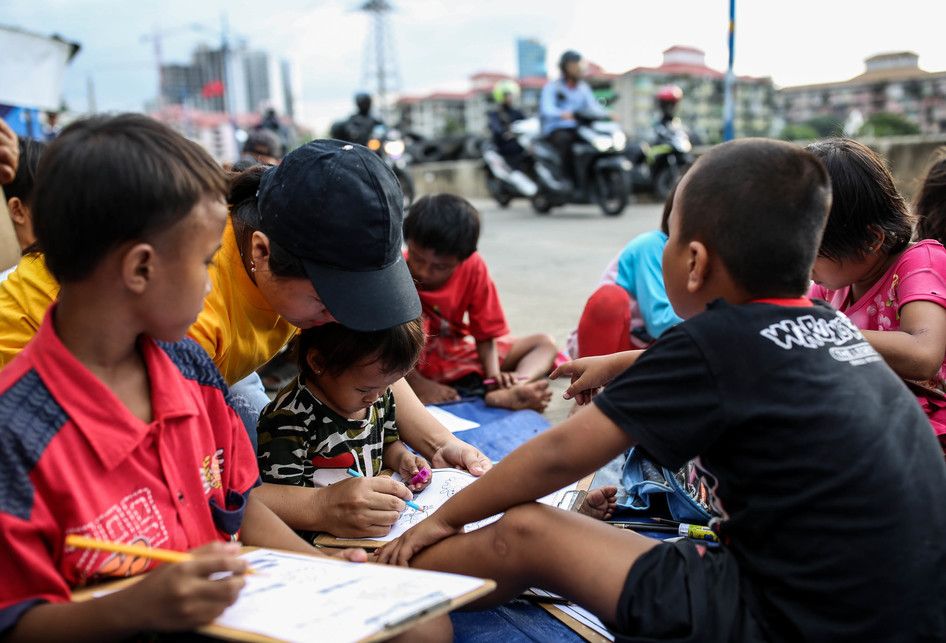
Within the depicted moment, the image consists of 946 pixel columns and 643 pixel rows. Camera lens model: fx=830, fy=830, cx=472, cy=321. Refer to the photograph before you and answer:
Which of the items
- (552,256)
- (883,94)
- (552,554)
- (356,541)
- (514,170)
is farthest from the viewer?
(883,94)

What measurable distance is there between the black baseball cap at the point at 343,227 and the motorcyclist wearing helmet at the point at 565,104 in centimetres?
736

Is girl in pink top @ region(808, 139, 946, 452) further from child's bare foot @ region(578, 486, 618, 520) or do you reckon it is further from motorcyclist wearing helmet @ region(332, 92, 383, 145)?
motorcyclist wearing helmet @ region(332, 92, 383, 145)

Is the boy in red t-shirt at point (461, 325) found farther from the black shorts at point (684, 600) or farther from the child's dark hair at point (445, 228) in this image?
the black shorts at point (684, 600)

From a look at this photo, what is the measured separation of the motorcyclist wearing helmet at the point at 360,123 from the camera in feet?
30.9

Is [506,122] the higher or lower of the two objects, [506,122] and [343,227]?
the higher

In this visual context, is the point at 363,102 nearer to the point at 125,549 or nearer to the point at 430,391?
the point at 430,391

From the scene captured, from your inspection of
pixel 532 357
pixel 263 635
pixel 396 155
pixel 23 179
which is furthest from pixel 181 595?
pixel 396 155

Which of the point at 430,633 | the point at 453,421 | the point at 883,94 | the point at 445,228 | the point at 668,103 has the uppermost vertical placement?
the point at 883,94

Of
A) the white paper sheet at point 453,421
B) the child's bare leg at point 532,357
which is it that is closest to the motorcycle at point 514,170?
the child's bare leg at point 532,357

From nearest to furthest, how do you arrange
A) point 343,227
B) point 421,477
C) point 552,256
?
point 343,227, point 421,477, point 552,256

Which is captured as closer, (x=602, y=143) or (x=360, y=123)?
(x=602, y=143)

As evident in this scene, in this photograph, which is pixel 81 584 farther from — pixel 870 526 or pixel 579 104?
pixel 579 104

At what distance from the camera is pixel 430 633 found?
135 centimetres

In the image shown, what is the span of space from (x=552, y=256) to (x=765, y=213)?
5217mm
